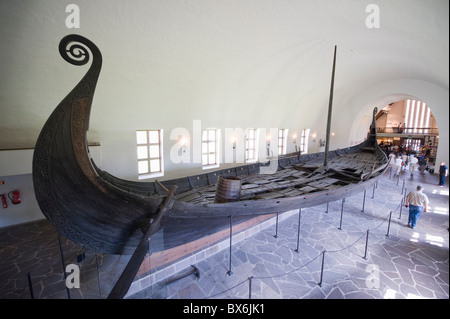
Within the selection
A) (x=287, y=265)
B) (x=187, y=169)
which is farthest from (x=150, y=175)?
(x=287, y=265)

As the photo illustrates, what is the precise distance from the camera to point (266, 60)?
7.36 meters

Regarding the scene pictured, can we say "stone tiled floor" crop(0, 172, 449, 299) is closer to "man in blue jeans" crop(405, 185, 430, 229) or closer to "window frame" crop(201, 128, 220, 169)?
"man in blue jeans" crop(405, 185, 430, 229)

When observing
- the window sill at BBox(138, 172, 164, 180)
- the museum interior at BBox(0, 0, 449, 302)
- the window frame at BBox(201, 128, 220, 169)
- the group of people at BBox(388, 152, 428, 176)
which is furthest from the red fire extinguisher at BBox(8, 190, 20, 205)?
the group of people at BBox(388, 152, 428, 176)

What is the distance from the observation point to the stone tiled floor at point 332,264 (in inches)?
129

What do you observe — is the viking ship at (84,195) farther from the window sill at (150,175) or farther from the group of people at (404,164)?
the group of people at (404,164)

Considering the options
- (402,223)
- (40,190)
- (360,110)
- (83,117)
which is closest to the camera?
(40,190)

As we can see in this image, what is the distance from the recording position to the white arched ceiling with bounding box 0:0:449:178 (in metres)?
4.09

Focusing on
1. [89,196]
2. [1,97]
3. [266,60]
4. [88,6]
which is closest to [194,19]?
[88,6]

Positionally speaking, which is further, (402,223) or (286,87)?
(286,87)

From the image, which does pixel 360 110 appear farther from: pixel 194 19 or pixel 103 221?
pixel 103 221

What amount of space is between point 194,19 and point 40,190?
4981 mm

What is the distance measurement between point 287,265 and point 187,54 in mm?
5914

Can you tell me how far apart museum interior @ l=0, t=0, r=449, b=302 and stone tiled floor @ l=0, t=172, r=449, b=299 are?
0.03 meters

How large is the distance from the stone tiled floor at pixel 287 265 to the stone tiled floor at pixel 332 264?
0.05ft
